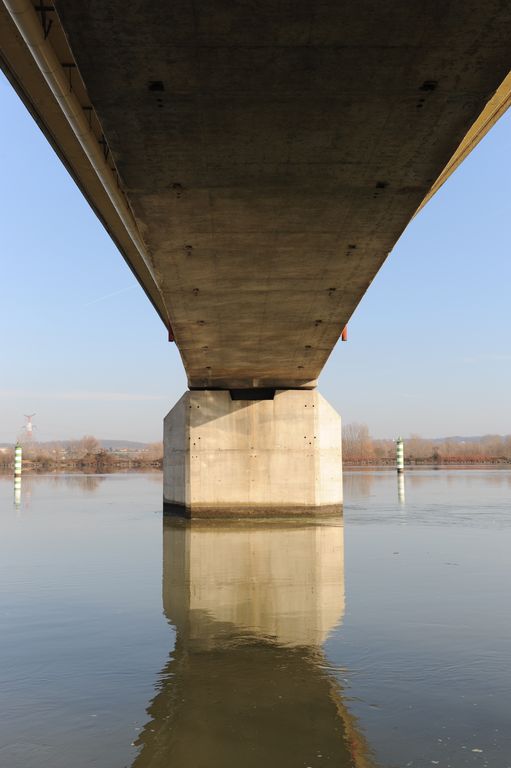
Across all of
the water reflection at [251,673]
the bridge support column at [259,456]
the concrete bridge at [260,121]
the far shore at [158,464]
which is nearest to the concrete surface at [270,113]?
the concrete bridge at [260,121]

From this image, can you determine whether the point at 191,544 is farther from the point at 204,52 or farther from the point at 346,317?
the point at 204,52

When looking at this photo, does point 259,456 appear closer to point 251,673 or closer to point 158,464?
point 251,673

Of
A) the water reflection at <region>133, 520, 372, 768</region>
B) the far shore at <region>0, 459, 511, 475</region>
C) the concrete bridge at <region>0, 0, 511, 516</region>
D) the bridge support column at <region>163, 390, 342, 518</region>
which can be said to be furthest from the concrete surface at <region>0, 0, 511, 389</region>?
the far shore at <region>0, 459, 511, 475</region>

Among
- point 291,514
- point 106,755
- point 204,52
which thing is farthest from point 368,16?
point 291,514

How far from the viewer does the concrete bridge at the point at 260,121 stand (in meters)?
7.18

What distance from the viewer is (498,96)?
31.7ft

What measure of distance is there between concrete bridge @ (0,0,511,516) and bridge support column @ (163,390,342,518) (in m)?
9.30

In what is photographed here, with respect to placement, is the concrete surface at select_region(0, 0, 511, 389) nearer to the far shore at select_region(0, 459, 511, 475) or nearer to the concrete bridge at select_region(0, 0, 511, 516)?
the concrete bridge at select_region(0, 0, 511, 516)

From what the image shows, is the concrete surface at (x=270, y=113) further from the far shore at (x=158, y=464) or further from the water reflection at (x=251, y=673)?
the far shore at (x=158, y=464)

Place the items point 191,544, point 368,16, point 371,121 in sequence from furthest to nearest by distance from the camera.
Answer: point 191,544, point 371,121, point 368,16

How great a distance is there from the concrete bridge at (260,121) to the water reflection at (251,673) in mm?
6388

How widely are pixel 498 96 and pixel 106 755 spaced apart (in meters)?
9.12

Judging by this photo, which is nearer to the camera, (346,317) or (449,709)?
(449,709)

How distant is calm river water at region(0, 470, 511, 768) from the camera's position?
5422 mm
